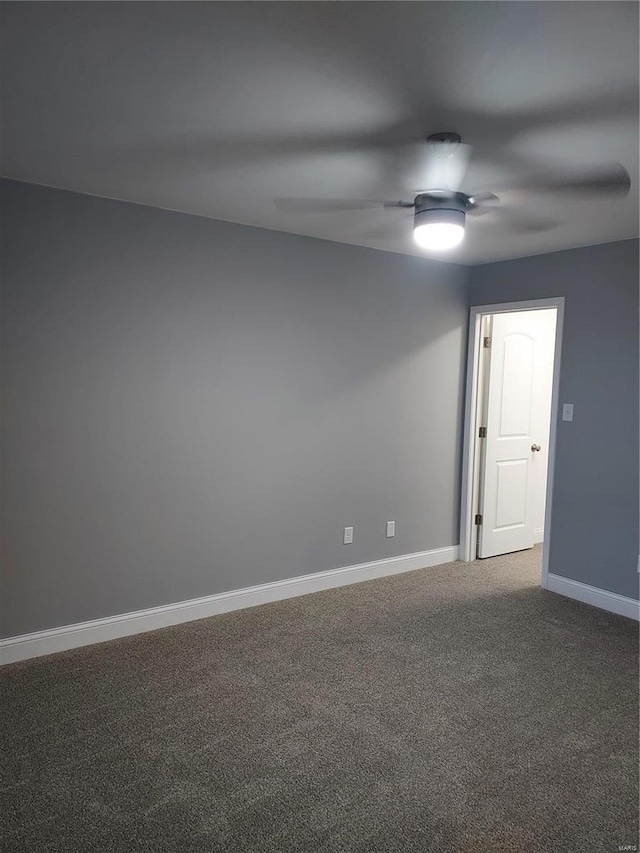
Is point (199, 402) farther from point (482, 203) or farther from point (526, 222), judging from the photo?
point (526, 222)

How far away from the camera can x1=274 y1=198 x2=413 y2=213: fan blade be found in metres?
3.15

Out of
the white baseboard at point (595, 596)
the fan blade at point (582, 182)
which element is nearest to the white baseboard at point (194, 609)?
the white baseboard at point (595, 596)

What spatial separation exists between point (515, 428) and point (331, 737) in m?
3.30

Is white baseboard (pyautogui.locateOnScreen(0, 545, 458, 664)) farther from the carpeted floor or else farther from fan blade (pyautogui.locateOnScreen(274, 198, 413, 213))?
fan blade (pyautogui.locateOnScreen(274, 198, 413, 213))

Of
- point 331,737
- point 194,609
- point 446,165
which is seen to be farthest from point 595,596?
point 446,165

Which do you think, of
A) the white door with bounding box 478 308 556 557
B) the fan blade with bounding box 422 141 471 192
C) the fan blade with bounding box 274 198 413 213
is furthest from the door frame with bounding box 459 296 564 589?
the fan blade with bounding box 422 141 471 192

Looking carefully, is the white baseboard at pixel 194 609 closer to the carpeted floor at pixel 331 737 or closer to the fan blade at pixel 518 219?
the carpeted floor at pixel 331 737

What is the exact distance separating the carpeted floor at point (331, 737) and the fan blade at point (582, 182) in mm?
2342

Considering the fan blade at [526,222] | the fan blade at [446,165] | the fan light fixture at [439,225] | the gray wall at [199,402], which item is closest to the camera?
the fan blade at [446,165]

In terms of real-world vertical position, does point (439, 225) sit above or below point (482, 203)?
below

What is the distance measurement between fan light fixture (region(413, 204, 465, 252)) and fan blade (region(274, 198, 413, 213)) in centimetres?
31

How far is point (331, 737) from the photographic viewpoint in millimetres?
2578

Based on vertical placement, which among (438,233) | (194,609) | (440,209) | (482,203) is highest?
(482,203)

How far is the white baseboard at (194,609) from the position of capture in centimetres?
322
